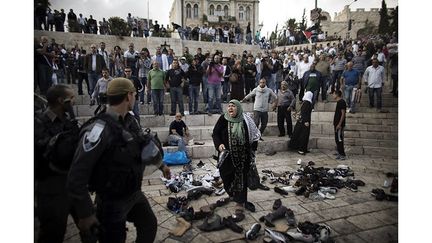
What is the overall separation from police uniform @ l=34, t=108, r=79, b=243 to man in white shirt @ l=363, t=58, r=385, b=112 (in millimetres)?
2025

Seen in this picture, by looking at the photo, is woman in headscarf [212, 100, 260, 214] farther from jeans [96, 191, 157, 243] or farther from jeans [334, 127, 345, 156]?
jeans [334, 127, 345, 156]

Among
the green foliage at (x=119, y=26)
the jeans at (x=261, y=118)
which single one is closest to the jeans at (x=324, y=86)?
the jeans at (x=261, y=118)

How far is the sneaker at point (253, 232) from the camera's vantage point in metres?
1.59

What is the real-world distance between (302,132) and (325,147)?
61cm

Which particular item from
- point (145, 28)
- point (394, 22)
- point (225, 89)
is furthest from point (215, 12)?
point (394, 22)

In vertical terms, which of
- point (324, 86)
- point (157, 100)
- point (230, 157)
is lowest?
point (230, 157)

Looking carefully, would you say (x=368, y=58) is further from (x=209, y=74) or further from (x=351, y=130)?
(x=209, y=74)

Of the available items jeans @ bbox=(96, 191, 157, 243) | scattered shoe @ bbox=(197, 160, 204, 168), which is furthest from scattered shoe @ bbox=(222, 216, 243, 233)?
scattered shoe @ bbox=(197, 160, 204, 168)

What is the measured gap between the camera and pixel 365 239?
1.65m

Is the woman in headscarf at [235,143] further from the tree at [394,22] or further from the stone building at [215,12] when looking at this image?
the tree at [394,22]

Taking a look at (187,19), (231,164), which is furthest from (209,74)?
(231,164)

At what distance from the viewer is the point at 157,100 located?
7.63 feet

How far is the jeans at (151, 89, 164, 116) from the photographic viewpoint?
87.8 inches

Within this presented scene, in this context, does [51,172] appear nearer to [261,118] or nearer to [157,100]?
[157,100]
